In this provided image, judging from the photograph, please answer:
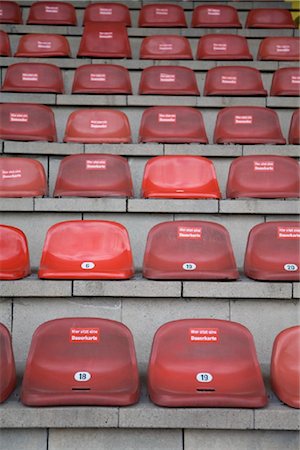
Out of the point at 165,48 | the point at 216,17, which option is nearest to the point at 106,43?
the point at 165,48

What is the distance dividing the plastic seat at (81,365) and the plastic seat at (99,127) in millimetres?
1258

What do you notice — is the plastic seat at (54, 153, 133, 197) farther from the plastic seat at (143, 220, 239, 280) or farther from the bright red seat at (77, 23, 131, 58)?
the bright red seat at (77, 23, 131, 58)

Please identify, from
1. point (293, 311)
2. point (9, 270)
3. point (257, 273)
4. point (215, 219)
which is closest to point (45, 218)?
point (9, 270)

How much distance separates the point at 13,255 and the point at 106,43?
2068 millimetres

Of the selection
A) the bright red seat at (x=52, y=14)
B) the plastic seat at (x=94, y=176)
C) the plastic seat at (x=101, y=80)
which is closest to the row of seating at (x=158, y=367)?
the plastic seat at (x=94, y=176)

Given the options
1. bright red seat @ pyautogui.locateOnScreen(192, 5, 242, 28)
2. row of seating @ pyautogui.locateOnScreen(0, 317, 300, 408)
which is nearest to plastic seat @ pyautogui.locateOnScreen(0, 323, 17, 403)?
row of seating @ pyautogui.locateOnScreen(0, 317, 300, 408)

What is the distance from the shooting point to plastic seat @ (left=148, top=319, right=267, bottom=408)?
53.2 inches

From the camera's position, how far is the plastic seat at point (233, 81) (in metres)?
2.98

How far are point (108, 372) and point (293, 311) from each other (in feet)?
1.99

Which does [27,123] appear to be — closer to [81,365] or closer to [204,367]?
[81,365]

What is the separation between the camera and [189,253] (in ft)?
5.77

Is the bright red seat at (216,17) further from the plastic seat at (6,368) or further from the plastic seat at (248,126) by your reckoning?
the plastic seat at (6,368)

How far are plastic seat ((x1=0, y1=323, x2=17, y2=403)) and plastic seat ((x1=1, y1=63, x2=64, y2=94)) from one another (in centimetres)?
179


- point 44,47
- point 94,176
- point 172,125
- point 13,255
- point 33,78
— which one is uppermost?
point 44,47
